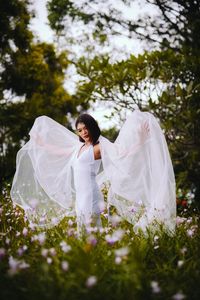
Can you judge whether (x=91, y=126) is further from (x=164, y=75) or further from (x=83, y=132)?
(x=164, y=75)

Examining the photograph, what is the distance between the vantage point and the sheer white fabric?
3434 mm

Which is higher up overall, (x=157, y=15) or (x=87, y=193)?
(x=157, y=15)

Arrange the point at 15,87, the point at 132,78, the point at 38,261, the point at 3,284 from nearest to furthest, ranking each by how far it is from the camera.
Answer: the point at 3,284
the point at 38,261
the point at 132,78
the point at 15,87

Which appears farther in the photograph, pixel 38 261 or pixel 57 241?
pixel 57 241

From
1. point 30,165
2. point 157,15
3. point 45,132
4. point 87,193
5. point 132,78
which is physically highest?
point 157,15

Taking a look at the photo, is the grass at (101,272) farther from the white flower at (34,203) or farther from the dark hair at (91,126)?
the dark hair at (91,126)

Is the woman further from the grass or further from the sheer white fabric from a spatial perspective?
the grass

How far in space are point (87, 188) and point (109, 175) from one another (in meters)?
0.28

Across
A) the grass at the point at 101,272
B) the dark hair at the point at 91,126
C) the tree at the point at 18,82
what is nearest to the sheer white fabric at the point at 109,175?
the dark hair at the point at 91,126

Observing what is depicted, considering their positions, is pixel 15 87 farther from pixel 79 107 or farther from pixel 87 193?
pixel 87 193

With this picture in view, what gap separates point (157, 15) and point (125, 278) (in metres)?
4.27

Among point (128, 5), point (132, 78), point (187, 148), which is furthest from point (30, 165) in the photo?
point (128, 5)

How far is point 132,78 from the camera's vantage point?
16.2 feet

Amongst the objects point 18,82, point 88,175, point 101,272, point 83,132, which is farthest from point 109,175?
point 18,82
